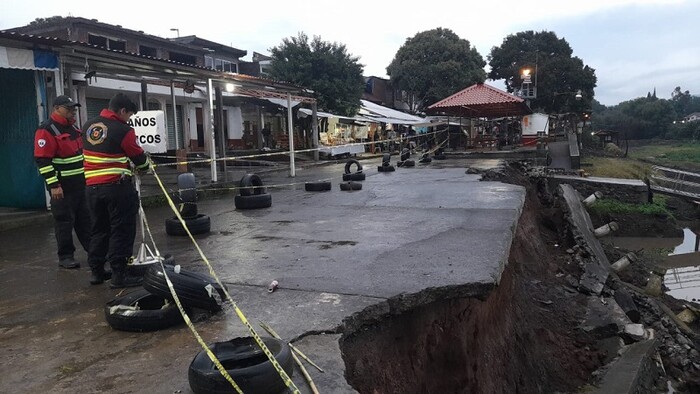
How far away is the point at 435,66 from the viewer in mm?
42281

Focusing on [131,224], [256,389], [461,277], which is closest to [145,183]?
[131,224]

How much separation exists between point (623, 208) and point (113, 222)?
20594 mm

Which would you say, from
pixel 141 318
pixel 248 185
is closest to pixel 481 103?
pixel 248 185

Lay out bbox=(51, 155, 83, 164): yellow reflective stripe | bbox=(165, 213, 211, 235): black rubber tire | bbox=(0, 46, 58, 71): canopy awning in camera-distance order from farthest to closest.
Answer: bbox=(0, 46, 58, 71): canopy awning < bbox=(165, 213, 211, 235): black rubber tire < bbox=(51, 155, 83, 164): yellow reflective stripe

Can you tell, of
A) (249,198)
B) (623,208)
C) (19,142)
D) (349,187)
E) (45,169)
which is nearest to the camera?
(45,169)

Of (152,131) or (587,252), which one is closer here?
(152,131)

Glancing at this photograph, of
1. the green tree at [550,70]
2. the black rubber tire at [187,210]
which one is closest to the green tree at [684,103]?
the green tree at [550,70]

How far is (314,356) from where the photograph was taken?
3143 mm

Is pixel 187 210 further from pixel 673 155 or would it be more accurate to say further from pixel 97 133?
pixel 673 155

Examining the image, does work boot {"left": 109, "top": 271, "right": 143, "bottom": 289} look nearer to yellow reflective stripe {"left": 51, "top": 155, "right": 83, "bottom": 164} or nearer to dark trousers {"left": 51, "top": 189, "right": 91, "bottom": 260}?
dark trousers {"left": 51, "top": 189, "right": 91, "bottom": 260}

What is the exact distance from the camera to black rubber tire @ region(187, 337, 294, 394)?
2557 mm

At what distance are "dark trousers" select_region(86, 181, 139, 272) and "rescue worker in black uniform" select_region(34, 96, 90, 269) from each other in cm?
74

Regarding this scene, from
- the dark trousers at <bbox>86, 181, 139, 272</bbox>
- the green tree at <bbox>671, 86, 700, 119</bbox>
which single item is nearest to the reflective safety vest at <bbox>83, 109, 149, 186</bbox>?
the dark trousers at <bbox>86, 181, 139, 272</bbox>

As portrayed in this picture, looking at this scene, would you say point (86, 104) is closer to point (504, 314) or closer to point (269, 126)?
point (269, 126)
